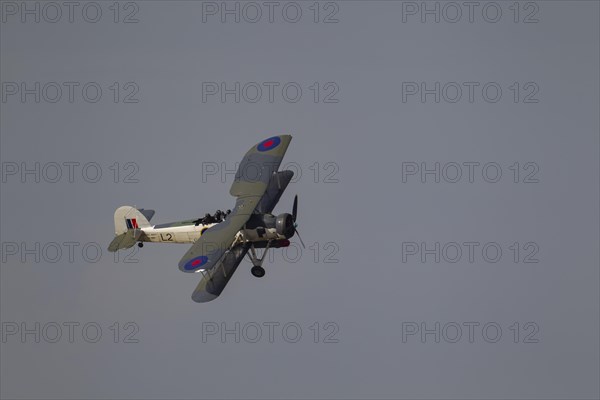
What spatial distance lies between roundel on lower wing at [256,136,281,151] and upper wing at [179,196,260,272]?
8750mm

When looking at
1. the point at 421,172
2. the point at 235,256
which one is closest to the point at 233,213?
the point at 235,256

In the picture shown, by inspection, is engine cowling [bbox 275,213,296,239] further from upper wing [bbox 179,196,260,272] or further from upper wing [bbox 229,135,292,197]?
upper wing [bbox 229,135,292,197]

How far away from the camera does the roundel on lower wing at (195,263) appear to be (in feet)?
227

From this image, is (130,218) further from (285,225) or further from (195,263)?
(195,263)

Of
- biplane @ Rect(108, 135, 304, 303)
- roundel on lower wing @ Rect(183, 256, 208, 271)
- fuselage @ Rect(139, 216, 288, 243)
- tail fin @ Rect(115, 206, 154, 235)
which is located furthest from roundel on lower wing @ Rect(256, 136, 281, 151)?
roundel on lower wing @ Rect(183, 256, 208, 271)

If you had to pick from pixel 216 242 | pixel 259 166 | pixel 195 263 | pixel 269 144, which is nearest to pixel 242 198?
pixel 259 166

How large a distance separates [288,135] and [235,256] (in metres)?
12.8

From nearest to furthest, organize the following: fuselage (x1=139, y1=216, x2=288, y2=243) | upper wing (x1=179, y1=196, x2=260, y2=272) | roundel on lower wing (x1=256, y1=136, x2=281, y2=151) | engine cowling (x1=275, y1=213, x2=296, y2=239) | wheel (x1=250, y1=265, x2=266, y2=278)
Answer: upper wing (x1=179, y1=196, x2=260, y2=272) < engine cowling (x1=275, y1=213, x2=296, y2=239) < fuselage (x1=139, y1=216, x2=288, y2=243) < wheel (x1=250, y1=265, x2=266, y2=278) < roundel on lower wing (x1=256, y1=136, x2=281, y2=151)

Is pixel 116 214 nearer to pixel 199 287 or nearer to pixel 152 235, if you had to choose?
pixel 152 235

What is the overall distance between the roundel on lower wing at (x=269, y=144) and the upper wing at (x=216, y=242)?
8750 millimetres

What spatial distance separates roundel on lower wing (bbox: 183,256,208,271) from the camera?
69.2 meters

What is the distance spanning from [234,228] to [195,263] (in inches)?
182

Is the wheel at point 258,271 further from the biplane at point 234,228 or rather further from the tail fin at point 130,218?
the tail fin at point 130,218

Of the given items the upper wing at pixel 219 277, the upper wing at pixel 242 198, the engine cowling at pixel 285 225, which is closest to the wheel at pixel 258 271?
the upper wing at pixel 219 277
